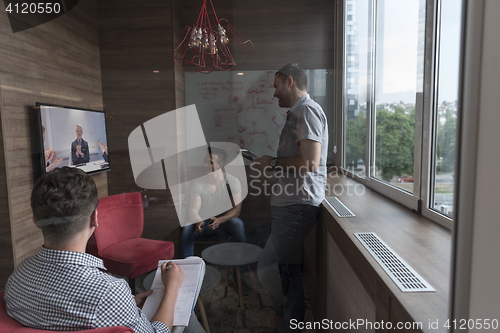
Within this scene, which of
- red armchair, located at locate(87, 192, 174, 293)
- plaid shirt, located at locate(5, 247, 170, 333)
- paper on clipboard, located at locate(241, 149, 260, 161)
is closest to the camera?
plaid shirt, located at locate(5, 247, 170, 333)

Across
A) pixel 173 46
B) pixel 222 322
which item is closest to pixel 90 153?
pixel 173 46

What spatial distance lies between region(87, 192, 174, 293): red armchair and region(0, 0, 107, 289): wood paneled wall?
0.99ft

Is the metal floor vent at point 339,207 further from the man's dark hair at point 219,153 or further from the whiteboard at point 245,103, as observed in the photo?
the man's dark hair at point 219,153

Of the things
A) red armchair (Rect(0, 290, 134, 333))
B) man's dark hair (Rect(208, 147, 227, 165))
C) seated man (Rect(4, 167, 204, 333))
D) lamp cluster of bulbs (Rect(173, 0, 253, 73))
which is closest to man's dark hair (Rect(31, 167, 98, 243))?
seated man (Rect(4, 167, 204, 333))

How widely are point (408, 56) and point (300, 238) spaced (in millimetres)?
1073

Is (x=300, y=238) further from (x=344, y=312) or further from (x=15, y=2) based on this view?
(x=15, y=2)

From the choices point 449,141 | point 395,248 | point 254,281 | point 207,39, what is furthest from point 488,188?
point 207,39

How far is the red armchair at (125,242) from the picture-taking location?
4.90 feet

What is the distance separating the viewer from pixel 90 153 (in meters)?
1.56

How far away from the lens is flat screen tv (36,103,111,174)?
1.39 meters

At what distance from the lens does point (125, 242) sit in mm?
1616

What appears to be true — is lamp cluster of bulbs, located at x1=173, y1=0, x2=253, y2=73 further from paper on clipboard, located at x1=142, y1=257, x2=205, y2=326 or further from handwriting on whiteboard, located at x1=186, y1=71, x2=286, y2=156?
paper on clipboard, located at x1=142, y1=257, x2=205, y2=326

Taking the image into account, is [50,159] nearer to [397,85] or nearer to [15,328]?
[15,328]

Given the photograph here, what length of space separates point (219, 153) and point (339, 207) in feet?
2.33
